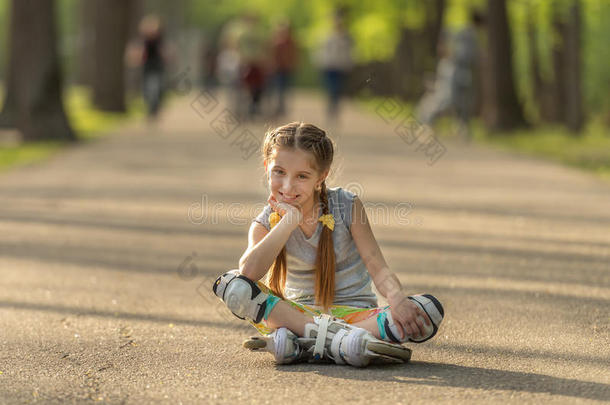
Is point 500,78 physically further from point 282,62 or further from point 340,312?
point 340,312

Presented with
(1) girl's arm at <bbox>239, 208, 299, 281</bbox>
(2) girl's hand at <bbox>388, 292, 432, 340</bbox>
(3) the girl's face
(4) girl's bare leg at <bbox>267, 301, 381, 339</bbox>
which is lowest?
(4) girl's bare leg at <bbox>267, 301, 381, 339</bbox>

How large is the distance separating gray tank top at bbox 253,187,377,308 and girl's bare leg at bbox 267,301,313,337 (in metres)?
0.24

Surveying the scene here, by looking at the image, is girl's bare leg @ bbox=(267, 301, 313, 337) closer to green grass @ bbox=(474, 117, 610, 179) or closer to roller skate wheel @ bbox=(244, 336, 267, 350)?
roller skate wheel @ bbox=(244, 336, 267, 350)

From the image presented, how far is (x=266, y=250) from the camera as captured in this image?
4.19m

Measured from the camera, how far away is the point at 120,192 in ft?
35.4

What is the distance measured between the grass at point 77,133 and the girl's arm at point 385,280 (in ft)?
31.0

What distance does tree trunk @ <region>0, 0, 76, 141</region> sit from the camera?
53.8 ft

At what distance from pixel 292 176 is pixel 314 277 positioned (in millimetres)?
470

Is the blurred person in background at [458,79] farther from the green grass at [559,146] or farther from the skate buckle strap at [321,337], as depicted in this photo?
the skate buckle strap at [321,337]

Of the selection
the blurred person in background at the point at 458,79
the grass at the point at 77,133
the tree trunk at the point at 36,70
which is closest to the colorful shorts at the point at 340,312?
the grass at the point at 77,133

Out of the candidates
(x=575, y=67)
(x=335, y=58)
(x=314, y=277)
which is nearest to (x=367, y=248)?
(x=314, y=277)

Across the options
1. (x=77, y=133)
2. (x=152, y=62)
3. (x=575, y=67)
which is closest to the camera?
(x=77, y=133)

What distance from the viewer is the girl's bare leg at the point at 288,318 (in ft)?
13.9

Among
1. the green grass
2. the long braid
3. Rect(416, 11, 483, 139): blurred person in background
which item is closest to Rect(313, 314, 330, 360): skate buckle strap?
the long braid
